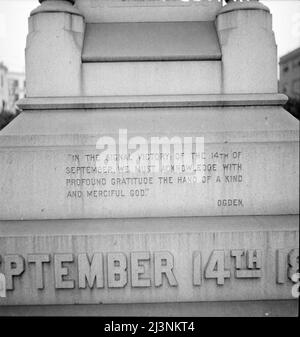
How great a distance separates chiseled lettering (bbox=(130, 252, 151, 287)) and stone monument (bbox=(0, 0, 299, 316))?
0.01 m

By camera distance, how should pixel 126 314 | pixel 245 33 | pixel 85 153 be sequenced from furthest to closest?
pixel 245 33 → pixel 85 153 → pixel 126 314

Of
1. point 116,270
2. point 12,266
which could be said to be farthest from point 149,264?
point 12,266

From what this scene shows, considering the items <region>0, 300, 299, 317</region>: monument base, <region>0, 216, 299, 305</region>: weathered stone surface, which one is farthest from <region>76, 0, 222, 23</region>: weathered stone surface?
<region>0, 300, 299, 317</region>: monument base

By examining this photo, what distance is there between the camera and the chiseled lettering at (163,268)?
3213mm

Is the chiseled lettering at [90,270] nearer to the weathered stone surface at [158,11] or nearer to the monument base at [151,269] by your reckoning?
the monument base at [151,269]

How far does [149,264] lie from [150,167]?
110 centimetres

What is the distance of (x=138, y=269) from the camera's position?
10.6 feet

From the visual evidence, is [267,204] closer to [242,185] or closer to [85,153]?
Answer: [242,185]

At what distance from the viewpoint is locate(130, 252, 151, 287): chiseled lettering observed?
10.5 ft

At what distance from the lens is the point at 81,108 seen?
13.0ft

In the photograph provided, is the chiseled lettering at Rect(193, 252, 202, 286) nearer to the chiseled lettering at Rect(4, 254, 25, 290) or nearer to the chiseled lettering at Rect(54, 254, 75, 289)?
the chiseled lettering at Rect(54, 254, 75, 289)

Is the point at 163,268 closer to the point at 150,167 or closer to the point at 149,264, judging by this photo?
the point at 149,264

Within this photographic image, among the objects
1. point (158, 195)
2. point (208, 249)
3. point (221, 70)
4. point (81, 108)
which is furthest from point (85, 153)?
point (221, 70)

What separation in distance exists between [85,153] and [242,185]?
191 cm
